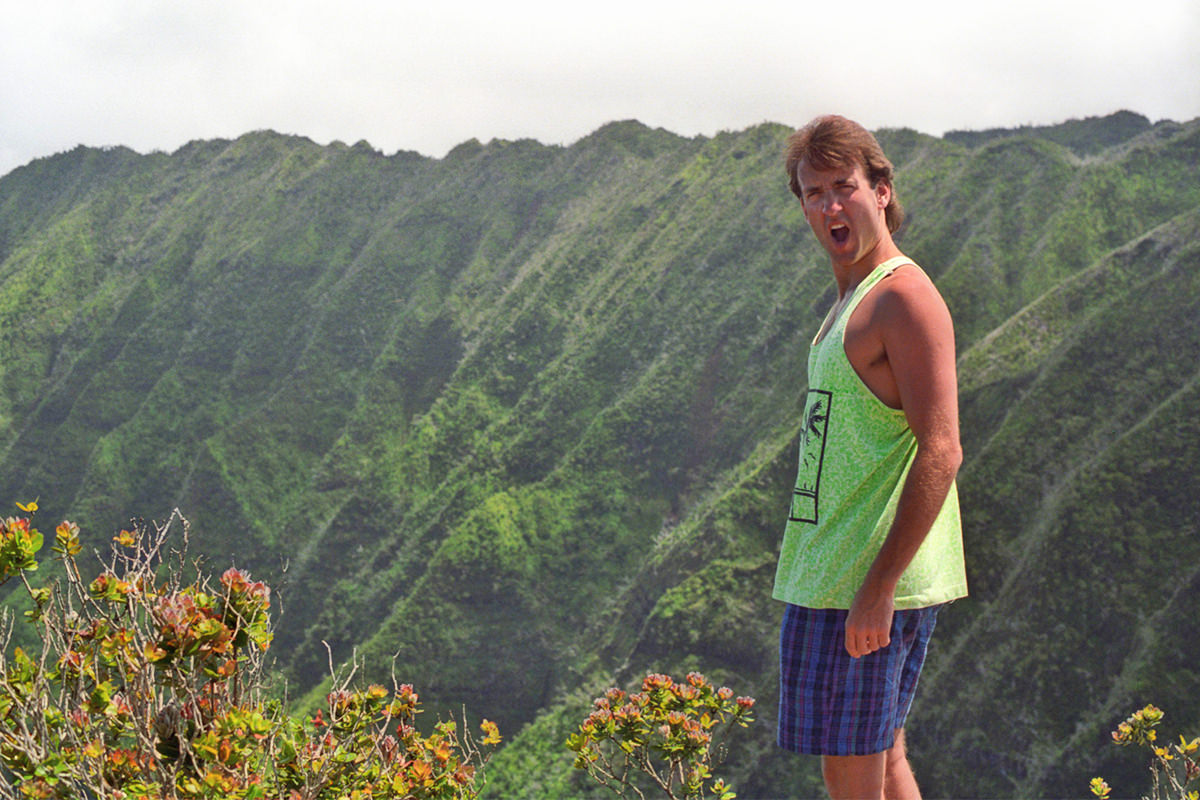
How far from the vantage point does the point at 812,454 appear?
3.19 meters

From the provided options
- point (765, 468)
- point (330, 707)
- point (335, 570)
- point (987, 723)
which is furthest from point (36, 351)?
point (330, 707)

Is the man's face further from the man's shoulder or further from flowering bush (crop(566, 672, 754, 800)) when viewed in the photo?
flowering bush (crop(566, 672, 754, 800))

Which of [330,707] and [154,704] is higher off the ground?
[154,704]

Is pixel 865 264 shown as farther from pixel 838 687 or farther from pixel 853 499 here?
pixel 838 687

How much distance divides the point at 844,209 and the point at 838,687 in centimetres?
145

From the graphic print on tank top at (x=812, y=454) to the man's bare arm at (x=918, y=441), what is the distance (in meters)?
0.30

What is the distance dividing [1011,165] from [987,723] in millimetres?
25805

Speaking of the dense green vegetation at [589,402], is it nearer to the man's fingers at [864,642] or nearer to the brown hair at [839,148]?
the man's fingers at [864,642]

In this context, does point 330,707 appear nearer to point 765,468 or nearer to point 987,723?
point 987,723

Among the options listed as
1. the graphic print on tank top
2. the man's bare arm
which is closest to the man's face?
the man's bare arm

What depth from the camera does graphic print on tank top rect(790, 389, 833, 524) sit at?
3133 millimetres

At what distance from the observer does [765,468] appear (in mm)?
30234

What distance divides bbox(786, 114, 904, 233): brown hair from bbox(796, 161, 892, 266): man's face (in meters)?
0.02

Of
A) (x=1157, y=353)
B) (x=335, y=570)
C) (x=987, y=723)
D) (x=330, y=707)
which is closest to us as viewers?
(x=330, y=707)
